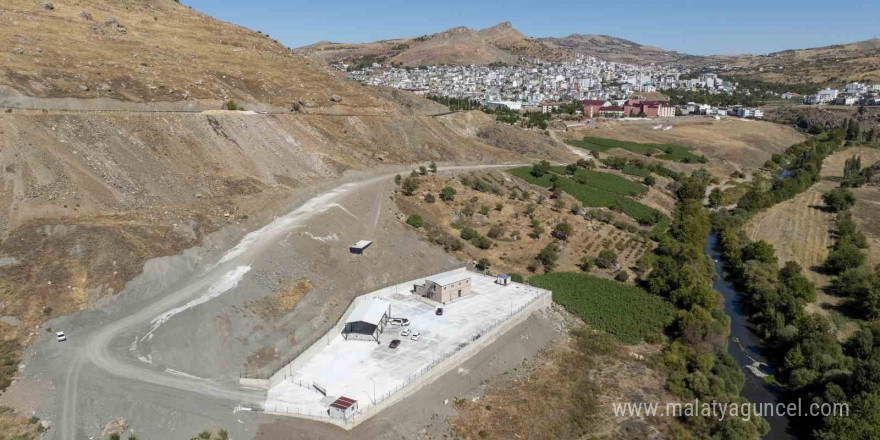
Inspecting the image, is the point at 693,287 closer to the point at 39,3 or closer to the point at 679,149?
the point at 679,149

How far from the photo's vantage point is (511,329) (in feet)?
107

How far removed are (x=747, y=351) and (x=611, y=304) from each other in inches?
352

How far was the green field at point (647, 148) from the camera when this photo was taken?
8781 centimetres

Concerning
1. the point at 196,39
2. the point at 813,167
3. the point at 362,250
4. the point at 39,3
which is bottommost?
the point at 813,167

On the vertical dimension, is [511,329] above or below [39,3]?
below

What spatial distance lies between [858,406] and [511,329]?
17118mm

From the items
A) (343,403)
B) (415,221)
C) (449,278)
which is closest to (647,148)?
(415,221)

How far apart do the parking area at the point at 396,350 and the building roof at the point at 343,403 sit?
50 centimetres

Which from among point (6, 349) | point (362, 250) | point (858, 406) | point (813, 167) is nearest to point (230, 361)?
point (6, 349)

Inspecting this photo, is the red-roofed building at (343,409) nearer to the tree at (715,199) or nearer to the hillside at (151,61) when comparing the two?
the hillside at (151,61)

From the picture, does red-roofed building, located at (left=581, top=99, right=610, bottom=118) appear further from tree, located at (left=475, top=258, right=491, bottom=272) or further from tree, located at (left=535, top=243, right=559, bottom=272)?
tree, located at (left=475, top=258, right=491, bottom=272)

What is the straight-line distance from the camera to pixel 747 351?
112ft

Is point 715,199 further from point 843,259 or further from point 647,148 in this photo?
point 647,148

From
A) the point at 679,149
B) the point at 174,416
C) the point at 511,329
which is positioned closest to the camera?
the point at 174,416
